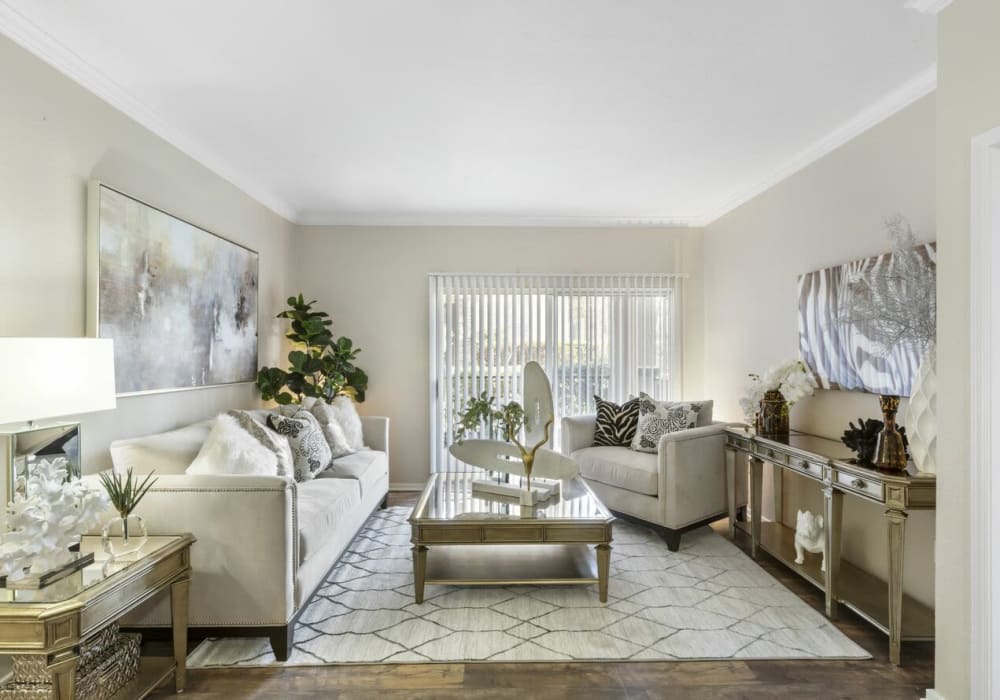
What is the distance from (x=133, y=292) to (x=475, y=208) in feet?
10.2

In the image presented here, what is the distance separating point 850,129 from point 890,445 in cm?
198

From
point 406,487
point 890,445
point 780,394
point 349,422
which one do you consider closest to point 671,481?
point 780,394

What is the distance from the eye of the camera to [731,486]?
4219 mm

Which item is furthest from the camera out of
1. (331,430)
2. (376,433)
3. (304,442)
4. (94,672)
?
(376,433)

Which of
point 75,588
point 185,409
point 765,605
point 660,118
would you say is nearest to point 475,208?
point 660,118

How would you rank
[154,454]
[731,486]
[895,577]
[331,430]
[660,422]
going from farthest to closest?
[660,422] < [331,430] < [731,486] < [154,454] < [895,577]

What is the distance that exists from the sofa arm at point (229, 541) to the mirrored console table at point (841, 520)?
255 centimetres

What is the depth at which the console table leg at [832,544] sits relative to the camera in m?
2.85

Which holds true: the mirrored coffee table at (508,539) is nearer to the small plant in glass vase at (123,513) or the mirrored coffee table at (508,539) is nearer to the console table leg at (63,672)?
the small plant in glass vase at (123,513)

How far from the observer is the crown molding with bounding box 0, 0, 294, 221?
2.34 meters

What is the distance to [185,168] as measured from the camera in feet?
12.2

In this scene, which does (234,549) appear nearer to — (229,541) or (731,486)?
(229,541)

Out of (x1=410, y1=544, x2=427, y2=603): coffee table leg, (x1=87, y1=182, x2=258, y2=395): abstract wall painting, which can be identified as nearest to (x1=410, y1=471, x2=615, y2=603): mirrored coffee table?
(x1=410, y1=544, x2=427, y2=603): coffee table leg

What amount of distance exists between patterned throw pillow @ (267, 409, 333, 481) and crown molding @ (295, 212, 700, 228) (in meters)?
2.43
